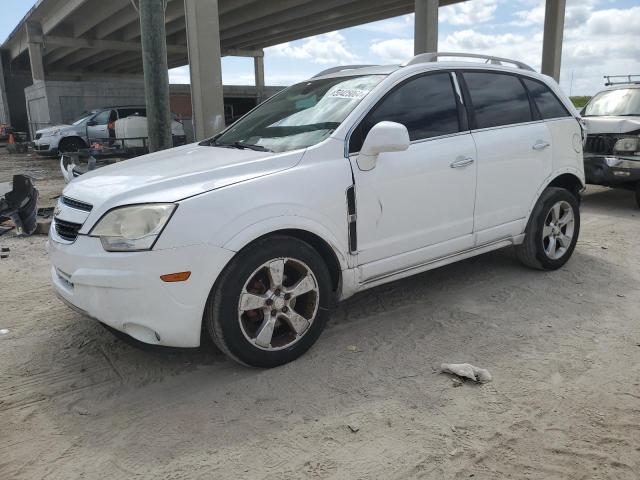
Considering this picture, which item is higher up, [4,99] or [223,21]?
[223,21]

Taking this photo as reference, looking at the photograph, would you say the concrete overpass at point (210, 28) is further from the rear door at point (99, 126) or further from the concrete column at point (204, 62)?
the rear door at point (99, 126)

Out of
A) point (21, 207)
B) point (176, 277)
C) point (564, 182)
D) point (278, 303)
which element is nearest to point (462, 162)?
point (564, 182)

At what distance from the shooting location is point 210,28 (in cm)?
1170

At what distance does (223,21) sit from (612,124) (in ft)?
68.5

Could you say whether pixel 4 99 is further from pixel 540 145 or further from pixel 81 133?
pixel 540 145

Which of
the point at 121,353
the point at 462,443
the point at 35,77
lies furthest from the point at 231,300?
the point at 35,77

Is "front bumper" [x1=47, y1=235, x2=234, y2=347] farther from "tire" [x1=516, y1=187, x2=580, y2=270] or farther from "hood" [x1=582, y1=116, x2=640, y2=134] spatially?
"hood" [x1=582, y1=116, x2=640, y2=134]

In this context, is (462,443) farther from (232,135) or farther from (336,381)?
(232,135)

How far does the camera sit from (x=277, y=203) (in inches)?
121

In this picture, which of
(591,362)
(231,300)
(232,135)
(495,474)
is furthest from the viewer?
(232,135)

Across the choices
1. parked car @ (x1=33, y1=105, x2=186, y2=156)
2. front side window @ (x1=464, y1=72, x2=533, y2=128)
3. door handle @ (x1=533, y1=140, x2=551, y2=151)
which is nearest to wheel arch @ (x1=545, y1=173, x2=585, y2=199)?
door handle @ (x1=533, y1=140, x2=551, y2=151)

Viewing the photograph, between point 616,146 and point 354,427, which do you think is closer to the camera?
point 354,427

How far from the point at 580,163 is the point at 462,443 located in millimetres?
3438

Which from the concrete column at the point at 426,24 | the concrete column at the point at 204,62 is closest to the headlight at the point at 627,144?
the concrete column at the point at 204,62
